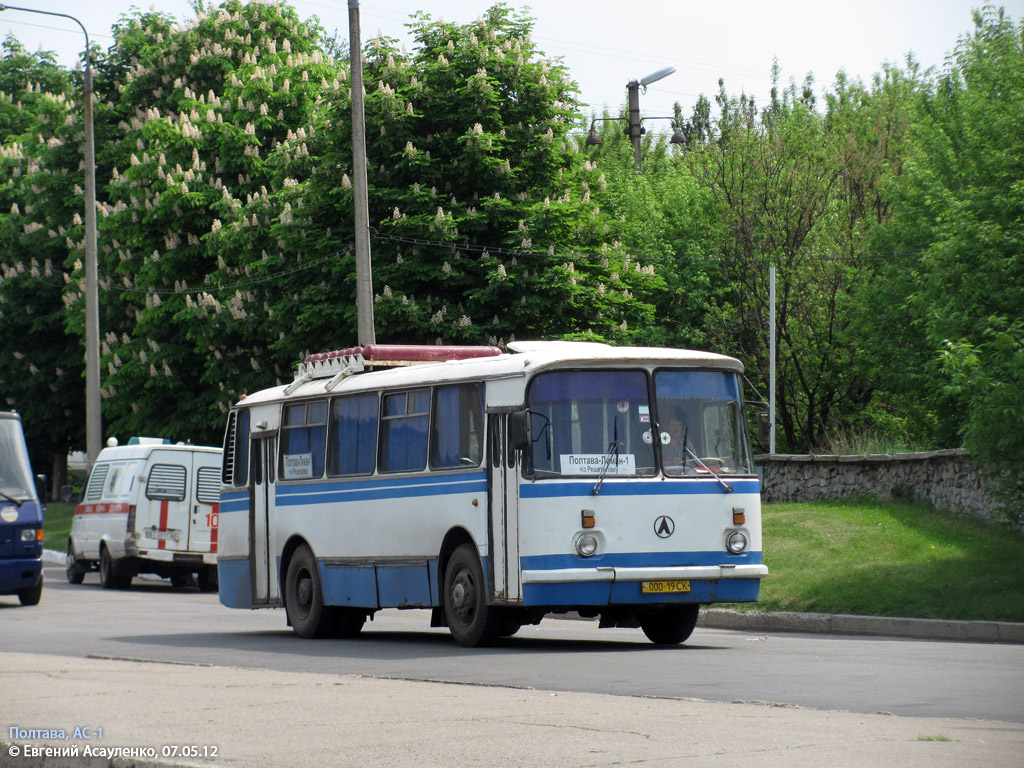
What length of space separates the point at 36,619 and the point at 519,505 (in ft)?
28.7

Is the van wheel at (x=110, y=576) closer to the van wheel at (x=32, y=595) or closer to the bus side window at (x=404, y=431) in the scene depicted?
the van wheel at (x=32, y=595)

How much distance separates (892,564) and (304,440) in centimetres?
772

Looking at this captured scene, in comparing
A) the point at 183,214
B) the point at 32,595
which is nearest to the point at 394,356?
the point at 32,595

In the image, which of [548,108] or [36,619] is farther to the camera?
Answer: [548,108]

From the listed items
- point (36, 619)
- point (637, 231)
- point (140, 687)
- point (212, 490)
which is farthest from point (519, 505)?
point (637, 231)

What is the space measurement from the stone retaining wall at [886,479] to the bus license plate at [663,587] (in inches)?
315

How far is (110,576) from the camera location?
2988cm

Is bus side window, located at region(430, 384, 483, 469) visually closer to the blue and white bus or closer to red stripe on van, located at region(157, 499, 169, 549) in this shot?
the blue and white bus

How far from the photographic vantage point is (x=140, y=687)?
36.8 ft

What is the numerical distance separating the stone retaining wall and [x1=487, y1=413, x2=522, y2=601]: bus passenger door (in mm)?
8788

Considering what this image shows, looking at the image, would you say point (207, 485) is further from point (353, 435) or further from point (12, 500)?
point (353, 435)

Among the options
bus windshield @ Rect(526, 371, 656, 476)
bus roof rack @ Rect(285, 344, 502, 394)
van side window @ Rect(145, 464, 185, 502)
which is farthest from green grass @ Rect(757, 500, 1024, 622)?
van side window @ Rect(145, 464, 185, 502)

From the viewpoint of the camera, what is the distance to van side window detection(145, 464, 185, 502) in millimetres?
29453

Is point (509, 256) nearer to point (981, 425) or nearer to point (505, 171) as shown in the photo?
point (505, 171)
